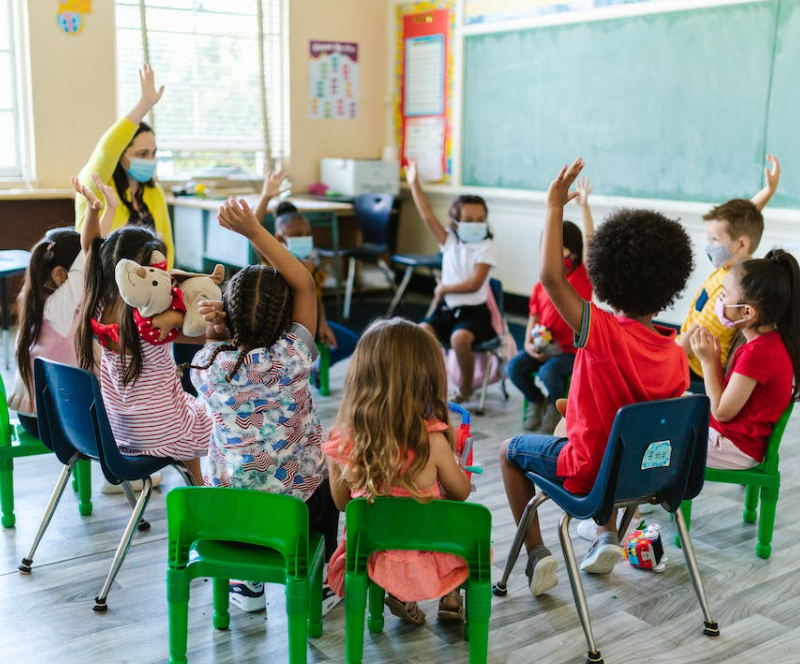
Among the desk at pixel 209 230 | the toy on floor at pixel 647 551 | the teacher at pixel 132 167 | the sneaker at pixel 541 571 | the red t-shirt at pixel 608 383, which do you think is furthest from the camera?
the desk at pixel 209 230

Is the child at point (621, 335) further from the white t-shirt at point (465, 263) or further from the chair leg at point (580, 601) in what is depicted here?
the white t-shirt at point (465, 263)

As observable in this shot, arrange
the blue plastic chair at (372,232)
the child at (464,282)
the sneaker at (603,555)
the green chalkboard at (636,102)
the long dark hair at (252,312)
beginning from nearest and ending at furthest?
1. the long dark hair at (252,312)
2. the sneaker at (603,555)
3. the child at (464,282)
4. the green chalkboard at (636,102)
5. the blue plastic chair at (372,232)

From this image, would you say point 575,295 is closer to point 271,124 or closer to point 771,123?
point 771,123

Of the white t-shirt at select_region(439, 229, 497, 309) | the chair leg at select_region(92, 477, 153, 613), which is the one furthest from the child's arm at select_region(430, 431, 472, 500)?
the white t-shirt at select_region(439, 229, 497, 309)

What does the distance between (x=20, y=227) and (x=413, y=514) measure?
454cm

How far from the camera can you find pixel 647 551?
2.47 m

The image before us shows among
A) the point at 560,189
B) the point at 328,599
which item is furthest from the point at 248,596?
the point at 560,189

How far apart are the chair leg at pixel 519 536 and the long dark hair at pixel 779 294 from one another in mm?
808

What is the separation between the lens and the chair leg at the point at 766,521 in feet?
8.37

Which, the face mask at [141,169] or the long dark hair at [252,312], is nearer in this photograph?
the long dark hair at [252,312]

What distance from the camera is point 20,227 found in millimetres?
5523

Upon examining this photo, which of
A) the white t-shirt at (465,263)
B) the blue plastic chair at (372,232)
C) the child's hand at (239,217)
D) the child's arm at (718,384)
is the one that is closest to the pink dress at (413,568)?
the child's hand at (239,217)

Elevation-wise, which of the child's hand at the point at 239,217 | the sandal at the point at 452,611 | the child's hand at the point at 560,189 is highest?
the child's hand at the point at 560,189

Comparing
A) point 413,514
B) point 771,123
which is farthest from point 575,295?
point 771,123
